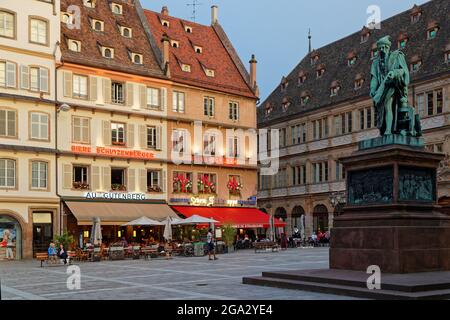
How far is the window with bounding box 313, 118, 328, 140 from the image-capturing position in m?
57.5

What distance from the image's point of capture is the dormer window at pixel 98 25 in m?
45.9

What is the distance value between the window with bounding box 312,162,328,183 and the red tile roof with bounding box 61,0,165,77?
58.5ft

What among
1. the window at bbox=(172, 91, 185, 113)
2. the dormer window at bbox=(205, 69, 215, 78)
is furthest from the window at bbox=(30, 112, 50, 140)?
the dormer window at bbox=(205, 69, 215, 78)

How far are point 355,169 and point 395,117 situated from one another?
180 centimetres

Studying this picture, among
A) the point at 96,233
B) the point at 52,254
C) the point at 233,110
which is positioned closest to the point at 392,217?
the point at 52,254

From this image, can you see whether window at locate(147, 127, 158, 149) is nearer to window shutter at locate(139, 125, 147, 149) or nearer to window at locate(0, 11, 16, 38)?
window shutter at locate(139, 125, 147, 149)

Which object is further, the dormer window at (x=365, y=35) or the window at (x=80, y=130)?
the dormer window at (x=365, y=35)

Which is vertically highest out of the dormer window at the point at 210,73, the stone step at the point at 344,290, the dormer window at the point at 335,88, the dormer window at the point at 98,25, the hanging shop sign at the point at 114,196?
the dormer window at the point at 98,25

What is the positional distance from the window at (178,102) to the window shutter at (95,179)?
785 centimetres

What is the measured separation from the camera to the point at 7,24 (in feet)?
129

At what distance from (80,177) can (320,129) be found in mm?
23920

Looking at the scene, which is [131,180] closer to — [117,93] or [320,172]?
[117,93]

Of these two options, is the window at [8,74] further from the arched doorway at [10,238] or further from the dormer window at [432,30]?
the dormer window at [432,30]

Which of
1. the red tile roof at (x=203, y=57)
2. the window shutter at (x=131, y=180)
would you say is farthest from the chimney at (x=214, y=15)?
the window shutter at (x=131, y=180)
